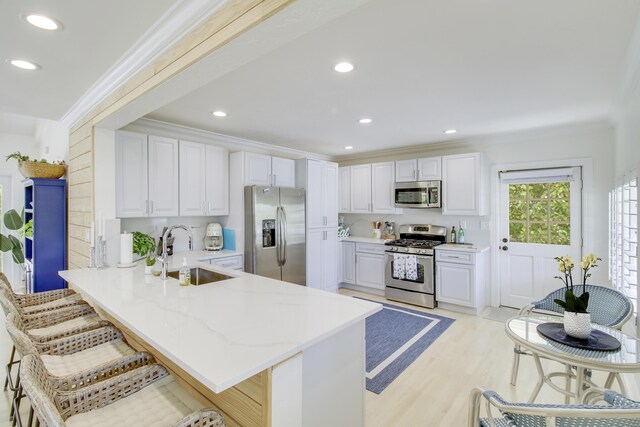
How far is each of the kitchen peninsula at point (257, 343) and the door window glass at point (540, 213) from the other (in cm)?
370

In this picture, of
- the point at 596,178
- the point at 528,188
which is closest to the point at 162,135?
the point at 528,188

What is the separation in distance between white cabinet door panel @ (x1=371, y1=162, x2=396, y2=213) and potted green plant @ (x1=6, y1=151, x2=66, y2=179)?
14.1 ft

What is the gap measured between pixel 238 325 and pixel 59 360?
3.33ft

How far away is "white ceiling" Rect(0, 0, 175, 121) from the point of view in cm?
155

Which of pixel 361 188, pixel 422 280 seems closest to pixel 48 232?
pixel 361 188

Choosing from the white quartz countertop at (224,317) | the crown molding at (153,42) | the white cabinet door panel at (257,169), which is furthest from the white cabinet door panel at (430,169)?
the crown molding at (153,42)

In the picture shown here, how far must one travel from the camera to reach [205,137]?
13.7 ft

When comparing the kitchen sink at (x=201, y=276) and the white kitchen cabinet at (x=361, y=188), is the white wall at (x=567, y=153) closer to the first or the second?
the white kitchen cabinet at (x=361, y=188)

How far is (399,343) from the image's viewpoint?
3.36m

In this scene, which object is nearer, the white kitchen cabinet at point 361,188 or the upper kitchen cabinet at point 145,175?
the upper kitchen cabinet at point 145,175

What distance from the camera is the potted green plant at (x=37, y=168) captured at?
3201 mm

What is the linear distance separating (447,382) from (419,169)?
315 cm

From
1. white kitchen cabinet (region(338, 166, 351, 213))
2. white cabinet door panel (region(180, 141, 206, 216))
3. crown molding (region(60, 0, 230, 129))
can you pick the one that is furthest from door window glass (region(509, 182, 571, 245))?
crown molding (region(60, 0, 230, 129))

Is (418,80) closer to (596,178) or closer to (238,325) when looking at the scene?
(238,325)
